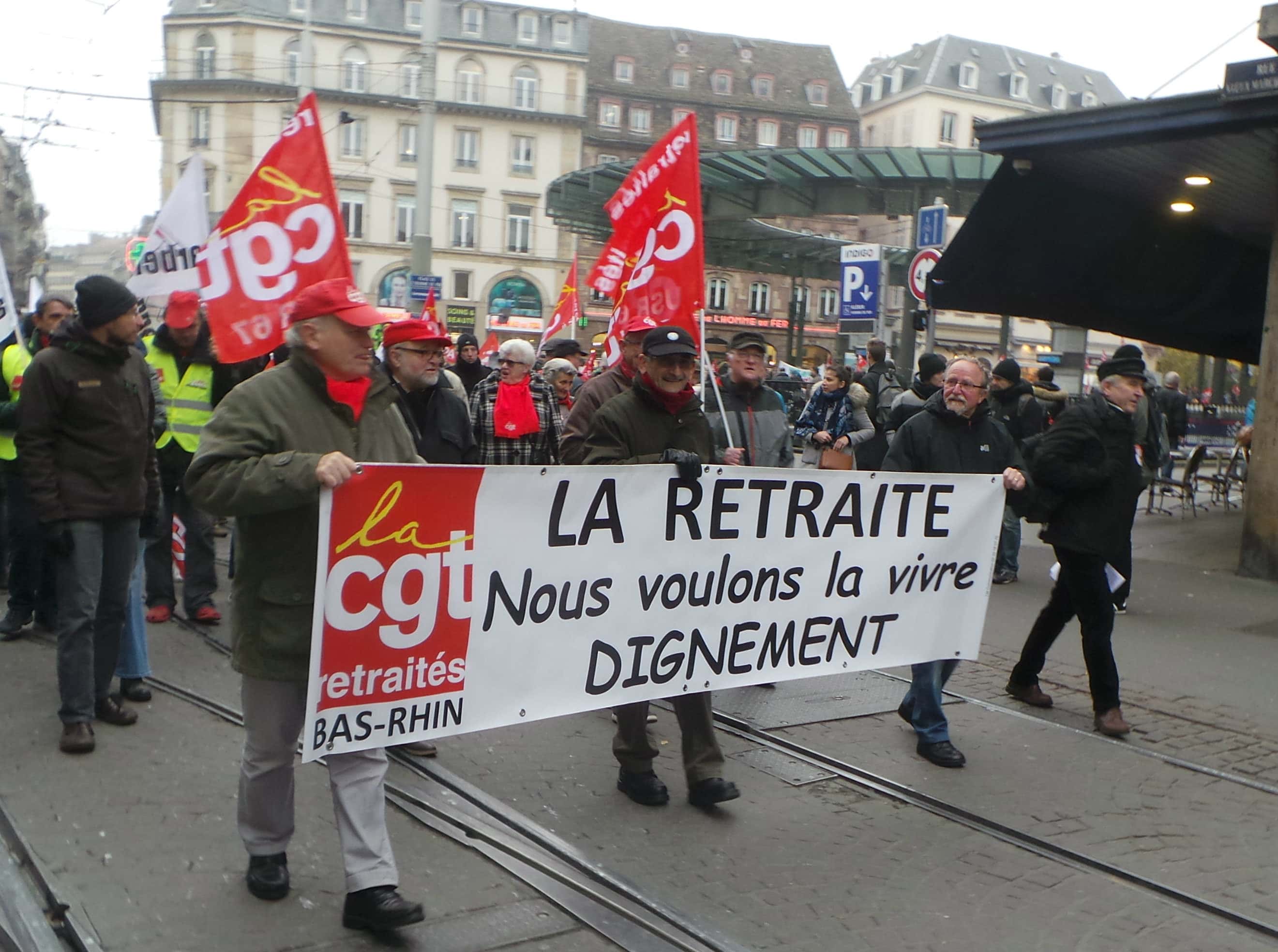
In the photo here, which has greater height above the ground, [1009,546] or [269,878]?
[1009,546]

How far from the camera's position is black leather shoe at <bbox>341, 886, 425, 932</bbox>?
3607 mm

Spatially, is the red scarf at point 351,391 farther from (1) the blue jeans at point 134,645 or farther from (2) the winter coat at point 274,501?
(1) the blue jeans at point 134,645

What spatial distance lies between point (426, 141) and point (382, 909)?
1630 cm

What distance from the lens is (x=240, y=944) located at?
3.62 m

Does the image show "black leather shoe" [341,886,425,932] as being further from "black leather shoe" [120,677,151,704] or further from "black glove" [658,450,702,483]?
"black leather shoe" [120,677,151,704]

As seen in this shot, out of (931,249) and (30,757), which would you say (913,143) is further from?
(30,757)

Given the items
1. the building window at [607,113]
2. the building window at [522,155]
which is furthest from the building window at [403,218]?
the building window at [607,113]

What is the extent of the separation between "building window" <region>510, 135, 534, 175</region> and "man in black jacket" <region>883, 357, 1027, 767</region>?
59.9 m

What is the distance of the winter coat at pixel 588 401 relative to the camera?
5.54 m

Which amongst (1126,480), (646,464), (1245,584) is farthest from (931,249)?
(646,464)

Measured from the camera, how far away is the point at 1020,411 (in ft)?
35.4

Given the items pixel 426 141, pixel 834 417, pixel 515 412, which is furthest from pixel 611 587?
pixel 426 141

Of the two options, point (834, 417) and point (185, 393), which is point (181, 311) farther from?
point (834, 417)

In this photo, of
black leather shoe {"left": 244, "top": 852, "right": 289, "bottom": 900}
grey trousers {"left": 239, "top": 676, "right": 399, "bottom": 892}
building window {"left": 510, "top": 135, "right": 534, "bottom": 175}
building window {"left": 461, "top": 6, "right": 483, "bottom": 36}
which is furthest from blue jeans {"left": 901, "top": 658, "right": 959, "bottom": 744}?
building window {"left": 461, "top": 6, "right": 483, "bottom": 36}
